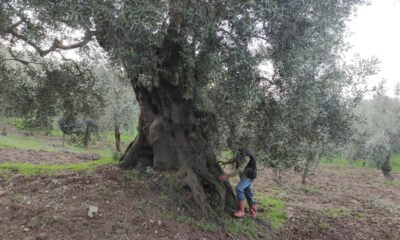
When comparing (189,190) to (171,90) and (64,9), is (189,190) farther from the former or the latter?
(64,9)

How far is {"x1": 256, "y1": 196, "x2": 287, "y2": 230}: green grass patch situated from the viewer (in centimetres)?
1080

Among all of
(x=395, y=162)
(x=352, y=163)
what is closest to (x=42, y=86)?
(x=352, y=163)

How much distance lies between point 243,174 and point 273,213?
318 centimetres

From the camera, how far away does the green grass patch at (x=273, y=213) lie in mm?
10805

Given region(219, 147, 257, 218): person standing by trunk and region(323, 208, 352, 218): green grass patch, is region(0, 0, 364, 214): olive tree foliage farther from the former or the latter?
region(323, 208, 352, 218): green grass patch

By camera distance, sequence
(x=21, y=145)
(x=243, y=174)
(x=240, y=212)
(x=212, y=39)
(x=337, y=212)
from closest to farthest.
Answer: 1. (x=212, y=39)
2. (x=243, y=174)
3. (x=240, y=212)
4. (x=337, y=212)
5. (x=21, y=145)

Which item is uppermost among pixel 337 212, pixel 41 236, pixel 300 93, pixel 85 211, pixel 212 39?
pixel 212 39

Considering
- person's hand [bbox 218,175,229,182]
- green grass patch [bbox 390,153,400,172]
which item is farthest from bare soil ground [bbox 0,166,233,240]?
green grass patch [bbox 390,153,400,172]

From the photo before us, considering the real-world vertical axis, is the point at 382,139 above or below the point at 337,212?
above

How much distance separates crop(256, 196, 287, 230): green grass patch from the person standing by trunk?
93cm

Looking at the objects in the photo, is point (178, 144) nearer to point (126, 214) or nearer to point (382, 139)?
point (126, 214)

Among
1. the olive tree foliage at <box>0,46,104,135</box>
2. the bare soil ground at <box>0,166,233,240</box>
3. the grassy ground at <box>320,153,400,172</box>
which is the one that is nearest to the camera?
the bare soil ground at <box>0,166,233,240</box>

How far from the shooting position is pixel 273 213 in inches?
463

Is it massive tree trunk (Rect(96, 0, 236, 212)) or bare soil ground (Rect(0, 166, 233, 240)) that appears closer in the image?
bare soil ground (Rect(0, 166, 233, 240))
